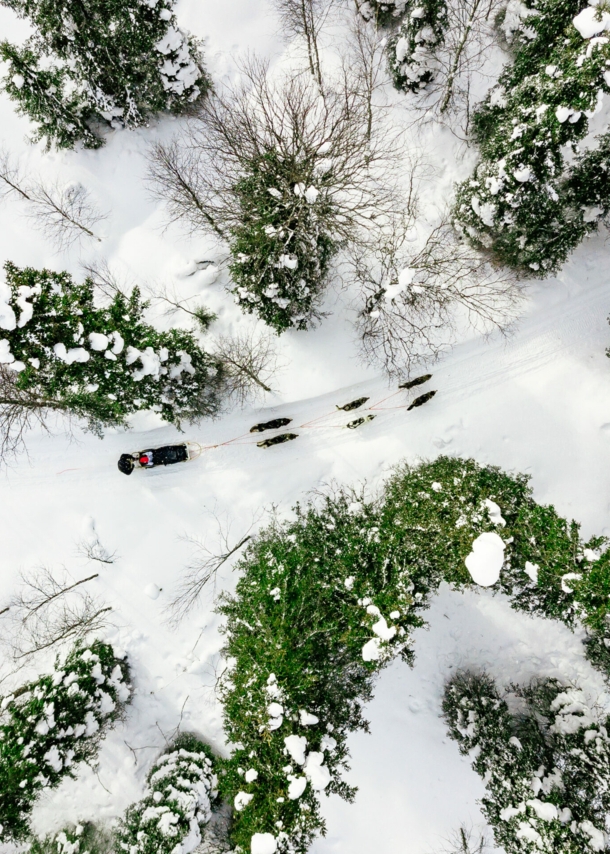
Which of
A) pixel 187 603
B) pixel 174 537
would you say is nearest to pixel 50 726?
pixel 187 603

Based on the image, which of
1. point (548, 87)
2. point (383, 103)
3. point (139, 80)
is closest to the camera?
point (548, 87)

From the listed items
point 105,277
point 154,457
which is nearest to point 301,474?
point 154,457

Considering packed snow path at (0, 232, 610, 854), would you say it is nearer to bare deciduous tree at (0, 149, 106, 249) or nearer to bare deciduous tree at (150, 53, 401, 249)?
bare deciduous tree at (150, 53, 401, 249)

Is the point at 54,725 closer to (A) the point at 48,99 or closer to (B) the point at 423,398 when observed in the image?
(B) the point at 423,398

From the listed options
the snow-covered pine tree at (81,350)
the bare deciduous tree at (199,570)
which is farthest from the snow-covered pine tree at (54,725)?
the snow-covered pine tree at (81,350)

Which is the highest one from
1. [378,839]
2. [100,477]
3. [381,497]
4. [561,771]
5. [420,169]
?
[420,169]

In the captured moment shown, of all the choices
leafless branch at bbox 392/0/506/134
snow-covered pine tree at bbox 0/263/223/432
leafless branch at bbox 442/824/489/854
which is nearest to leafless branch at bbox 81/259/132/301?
snow-covered pine tree at bbox 0/263/223/432

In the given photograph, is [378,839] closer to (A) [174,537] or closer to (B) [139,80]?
(A) [174,537]
